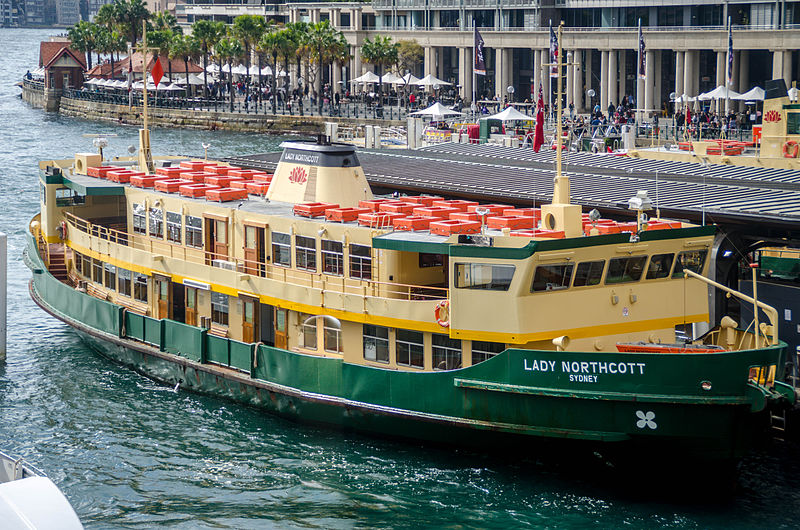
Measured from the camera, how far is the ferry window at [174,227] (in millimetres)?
38969

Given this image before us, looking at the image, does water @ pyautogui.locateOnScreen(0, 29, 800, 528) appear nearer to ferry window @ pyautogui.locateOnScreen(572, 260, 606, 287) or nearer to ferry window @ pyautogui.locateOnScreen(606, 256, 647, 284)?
ferry window @ pyautogui.locateOnScreen(572, 260, 606, 287)

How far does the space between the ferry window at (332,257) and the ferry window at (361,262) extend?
47 cm

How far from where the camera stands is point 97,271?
42344mm

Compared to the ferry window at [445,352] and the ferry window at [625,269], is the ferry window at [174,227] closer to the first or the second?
the ferry window at [445,352]

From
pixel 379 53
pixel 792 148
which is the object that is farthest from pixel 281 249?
pixel 379 53

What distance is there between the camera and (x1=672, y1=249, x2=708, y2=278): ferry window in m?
30.6

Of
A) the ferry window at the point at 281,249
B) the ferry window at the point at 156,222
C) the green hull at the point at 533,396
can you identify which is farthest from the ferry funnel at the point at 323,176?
the green hull at the point at 533,396

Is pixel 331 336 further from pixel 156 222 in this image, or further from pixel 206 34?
pixel 206 34

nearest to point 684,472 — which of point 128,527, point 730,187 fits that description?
point 128,527

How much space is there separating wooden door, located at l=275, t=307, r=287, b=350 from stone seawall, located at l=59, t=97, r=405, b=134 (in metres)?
74.2

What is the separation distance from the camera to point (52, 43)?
158500 mm

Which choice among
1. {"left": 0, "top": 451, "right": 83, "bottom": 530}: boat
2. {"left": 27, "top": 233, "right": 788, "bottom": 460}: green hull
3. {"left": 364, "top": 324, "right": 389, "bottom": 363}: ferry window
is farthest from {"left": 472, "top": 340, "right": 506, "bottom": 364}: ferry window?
{"left": 0, "top": 451, "right": 83, "bottom": 530}: boat

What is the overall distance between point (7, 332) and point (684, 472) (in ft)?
92.3

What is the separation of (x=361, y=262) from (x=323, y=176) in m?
4.75
